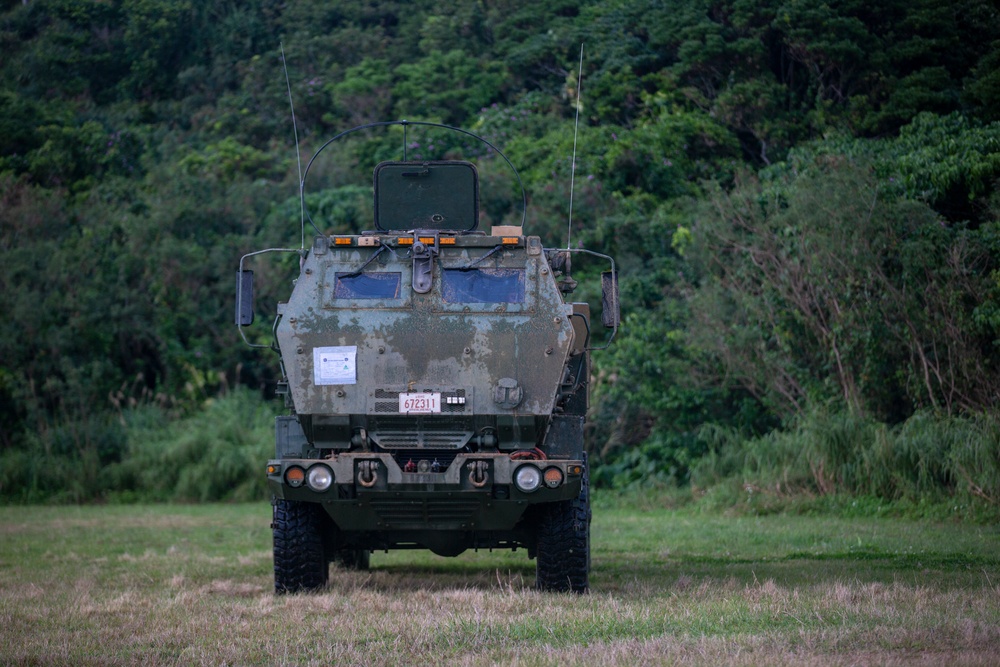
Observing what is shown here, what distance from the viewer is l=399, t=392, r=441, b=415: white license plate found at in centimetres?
930

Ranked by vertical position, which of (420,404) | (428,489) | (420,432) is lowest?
(428,489)

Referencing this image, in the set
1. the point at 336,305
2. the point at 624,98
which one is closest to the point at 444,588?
the point at 336,305

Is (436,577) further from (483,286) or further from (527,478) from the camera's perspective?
(483,286)

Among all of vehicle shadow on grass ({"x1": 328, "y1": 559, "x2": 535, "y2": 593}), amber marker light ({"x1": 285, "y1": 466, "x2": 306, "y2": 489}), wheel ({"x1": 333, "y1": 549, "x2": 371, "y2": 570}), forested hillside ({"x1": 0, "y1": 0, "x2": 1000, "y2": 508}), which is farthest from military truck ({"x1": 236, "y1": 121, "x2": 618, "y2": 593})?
forested hillside ({"x1": 0, "y1": 0, "x2": 1000, "y2": 508})

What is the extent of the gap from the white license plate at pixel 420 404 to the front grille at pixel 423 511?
64 centimetres

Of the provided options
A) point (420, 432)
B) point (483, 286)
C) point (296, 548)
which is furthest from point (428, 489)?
point (483, 286)

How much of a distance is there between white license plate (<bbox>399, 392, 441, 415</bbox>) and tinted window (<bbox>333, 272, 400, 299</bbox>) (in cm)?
89

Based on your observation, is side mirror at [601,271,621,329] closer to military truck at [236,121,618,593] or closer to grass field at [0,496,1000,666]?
military truck at [236,121,618,593]

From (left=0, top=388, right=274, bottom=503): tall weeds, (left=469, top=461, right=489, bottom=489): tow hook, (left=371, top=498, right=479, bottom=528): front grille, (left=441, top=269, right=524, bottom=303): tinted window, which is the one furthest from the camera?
(left=0, top=388, right=274, bottom=503): tall weeds

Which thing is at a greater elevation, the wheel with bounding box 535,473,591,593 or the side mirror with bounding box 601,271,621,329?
the side mirror with bounding box 601,271,621,329

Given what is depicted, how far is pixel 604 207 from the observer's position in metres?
23.2

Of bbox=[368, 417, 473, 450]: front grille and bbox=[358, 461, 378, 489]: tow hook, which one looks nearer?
bbox=[358, 461, 378, 489]: tow hook

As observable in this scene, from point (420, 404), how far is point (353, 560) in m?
3.17

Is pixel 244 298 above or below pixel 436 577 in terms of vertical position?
above
